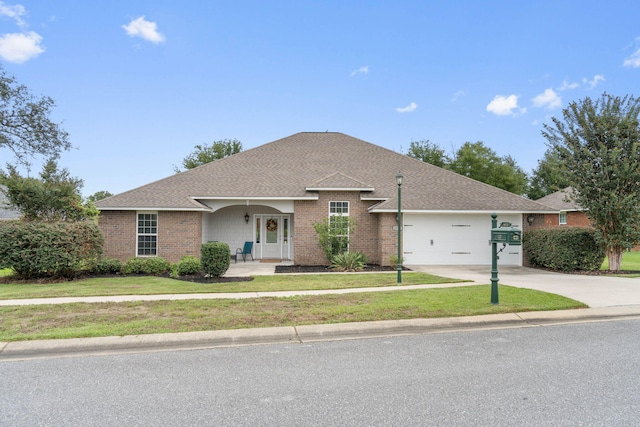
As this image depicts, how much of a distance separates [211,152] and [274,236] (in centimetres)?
1920

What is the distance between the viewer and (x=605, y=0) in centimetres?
1254

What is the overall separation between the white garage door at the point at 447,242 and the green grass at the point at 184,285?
13.4ft

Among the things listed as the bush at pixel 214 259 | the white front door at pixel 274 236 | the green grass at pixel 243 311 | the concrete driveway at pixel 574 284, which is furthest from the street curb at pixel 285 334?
the white front door at pixel 274 236

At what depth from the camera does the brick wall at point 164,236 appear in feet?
55.1

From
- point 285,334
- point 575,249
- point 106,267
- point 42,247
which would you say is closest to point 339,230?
point 575,249

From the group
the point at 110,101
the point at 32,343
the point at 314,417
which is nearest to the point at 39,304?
the point at 32,343

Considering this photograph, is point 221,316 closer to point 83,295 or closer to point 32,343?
point 32,343

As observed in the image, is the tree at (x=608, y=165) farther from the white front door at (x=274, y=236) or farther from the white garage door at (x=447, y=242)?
the white front door at (x=274, y=236)

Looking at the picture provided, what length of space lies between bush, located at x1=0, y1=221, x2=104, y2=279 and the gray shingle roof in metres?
3.63

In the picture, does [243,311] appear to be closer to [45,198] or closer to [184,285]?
[184,285]

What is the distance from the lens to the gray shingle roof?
16984 mm

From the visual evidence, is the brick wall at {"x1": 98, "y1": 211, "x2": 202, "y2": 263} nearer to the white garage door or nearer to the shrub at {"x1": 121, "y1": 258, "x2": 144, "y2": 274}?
the shrub at {"x1": 121, "y1": 258, "x2": 144, "y2": 274}

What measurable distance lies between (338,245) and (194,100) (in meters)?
10.3

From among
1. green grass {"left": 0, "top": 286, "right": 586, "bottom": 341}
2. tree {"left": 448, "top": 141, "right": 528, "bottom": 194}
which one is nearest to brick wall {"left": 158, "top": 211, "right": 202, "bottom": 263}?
green grass {"left": 0, "top": 286, "right": 586, "bottom": 341}
